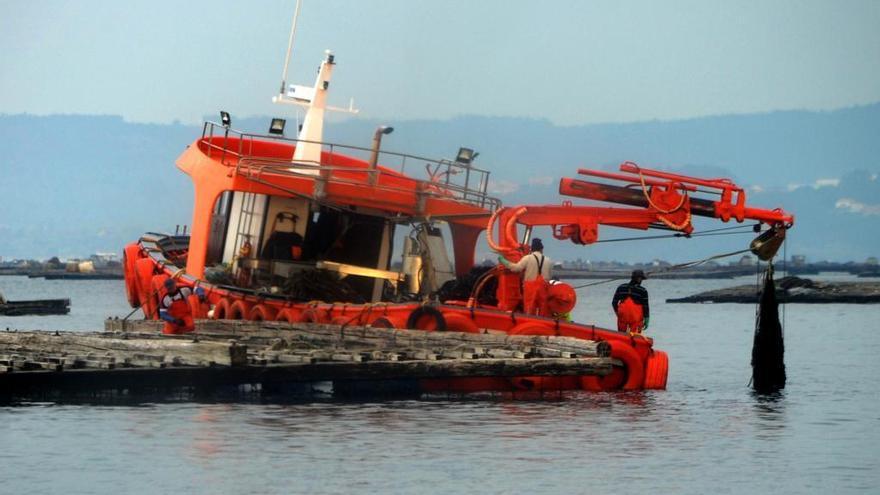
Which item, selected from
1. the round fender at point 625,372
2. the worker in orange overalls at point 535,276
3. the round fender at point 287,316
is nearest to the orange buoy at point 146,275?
the round fender at point 287,316

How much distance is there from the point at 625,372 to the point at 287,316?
7.13 metres

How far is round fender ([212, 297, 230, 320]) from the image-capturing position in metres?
29.7

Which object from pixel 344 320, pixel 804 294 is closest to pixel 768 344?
pixel 344 320

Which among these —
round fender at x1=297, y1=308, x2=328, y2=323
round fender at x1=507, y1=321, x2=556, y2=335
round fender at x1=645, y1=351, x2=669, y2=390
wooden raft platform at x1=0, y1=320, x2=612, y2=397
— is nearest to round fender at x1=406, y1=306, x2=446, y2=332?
wooden raft platform at x1=0, y1=320, x2=612, y2=397

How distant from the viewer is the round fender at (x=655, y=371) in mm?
23920

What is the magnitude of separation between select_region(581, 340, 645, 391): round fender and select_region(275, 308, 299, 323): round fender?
6.31 meters

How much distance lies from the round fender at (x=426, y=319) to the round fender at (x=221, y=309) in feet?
19.1

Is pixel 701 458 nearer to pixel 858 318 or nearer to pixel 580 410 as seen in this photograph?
pixel 580 410

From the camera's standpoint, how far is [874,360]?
3969 centimetres

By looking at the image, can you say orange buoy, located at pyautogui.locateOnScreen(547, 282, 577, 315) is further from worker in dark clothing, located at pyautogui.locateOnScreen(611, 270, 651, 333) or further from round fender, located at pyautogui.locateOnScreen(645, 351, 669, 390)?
round fender, located at pyautogui.locateOnScreen(645, 351, 669, 390)

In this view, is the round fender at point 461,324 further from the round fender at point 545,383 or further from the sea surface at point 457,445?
the sea surface at point 457,445

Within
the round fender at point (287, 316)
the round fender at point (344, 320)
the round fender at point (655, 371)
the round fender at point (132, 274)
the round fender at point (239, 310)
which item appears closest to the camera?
the round fender at point (655, 371)

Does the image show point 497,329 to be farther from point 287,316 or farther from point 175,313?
point 175,313

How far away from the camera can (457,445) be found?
19.0m
